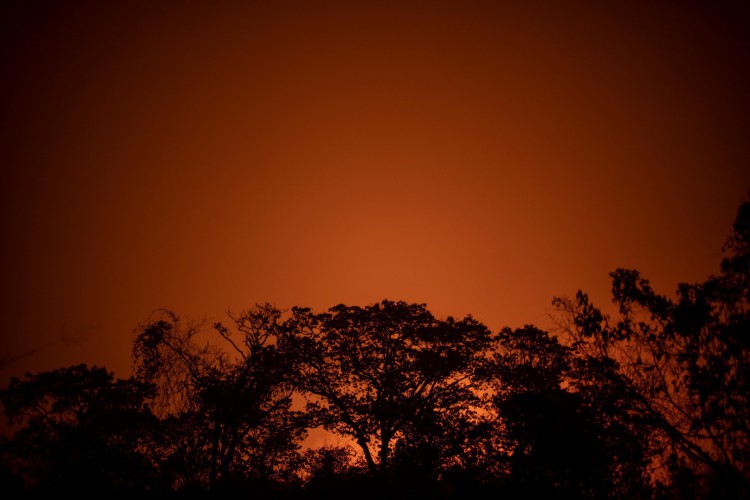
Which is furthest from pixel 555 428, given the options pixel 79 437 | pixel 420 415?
pixel 79 437

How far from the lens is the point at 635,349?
12.2 metres

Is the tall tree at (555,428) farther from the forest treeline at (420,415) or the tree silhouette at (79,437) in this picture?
the tree silhouette at (79,437)

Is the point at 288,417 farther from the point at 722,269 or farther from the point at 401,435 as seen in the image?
the point at 722,269

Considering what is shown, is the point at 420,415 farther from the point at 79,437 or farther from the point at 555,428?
the point at 79,437

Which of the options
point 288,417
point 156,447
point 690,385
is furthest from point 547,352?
point 156,447

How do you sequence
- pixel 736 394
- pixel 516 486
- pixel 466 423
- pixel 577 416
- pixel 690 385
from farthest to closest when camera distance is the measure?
pixel 466 423 → pixel 516 486 → pixel 577 416 → pixel 690 385 → pixel 736 394

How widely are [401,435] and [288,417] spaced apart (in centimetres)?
678

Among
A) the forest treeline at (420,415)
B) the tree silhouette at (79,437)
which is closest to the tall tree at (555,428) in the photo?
the forest treeline at (420,415)

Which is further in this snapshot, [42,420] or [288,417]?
[288,417]

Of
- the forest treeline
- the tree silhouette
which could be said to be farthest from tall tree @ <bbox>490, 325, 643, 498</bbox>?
the tree silhouette

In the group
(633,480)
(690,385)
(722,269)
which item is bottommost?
(633,480)

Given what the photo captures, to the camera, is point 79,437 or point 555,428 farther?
point 555,428

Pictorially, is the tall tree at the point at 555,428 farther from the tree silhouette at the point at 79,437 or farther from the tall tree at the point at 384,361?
the tree silhouette at the point at 79,437

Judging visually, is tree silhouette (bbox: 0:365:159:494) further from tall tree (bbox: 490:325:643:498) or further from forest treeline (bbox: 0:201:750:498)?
tall tree (bbox: 490:325:643:498)
